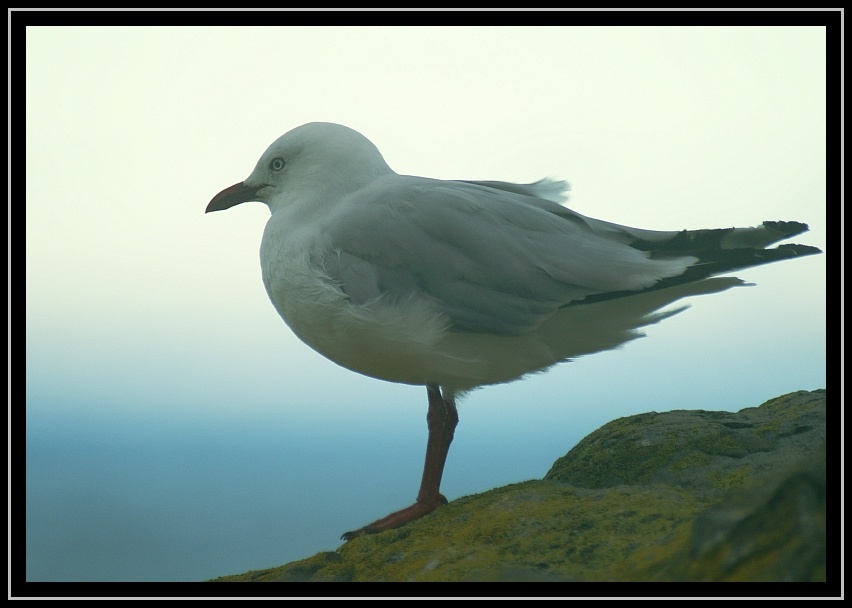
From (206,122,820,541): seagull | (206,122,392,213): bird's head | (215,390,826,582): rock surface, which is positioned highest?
(206,122,392,213): bird's head

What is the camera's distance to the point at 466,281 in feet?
14.9

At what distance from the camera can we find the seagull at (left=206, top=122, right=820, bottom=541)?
4.48 m

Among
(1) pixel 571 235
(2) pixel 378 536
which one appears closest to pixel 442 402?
(2) pixel 378 536

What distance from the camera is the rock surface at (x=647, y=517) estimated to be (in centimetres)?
269

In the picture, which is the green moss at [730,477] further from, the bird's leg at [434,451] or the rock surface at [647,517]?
the bird's leg at [434,451]

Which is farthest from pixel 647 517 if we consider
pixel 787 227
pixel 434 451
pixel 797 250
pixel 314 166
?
pixel 314 166

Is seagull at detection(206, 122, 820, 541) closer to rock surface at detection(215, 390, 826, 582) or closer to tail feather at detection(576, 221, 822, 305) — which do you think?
tail feather at detection(576, 221, 822, 305)

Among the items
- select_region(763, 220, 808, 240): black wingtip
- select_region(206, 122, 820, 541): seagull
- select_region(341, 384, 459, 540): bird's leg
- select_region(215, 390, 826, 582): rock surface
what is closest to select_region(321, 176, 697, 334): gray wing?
select_region(206, 122, 820, 541): seagull

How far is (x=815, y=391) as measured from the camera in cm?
573

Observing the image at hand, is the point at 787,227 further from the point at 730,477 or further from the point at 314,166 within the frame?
the point at 314,166

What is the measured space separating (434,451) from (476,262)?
49.4 inches

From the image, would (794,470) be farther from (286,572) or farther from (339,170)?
(339,170)

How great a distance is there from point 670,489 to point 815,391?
2147mm
